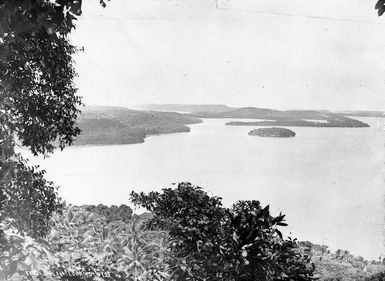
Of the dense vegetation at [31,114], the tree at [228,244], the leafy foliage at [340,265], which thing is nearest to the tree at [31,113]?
the dense vegetation at [31,114]

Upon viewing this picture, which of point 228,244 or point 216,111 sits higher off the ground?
point 216,111

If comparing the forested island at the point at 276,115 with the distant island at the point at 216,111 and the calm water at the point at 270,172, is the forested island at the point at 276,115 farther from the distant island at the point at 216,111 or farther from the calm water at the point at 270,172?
the calm water at the point at 270,172

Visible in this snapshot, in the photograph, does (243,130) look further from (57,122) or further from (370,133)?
(57,122)

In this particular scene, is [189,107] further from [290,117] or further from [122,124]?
[290,117]

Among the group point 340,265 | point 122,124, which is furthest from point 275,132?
point 122,124

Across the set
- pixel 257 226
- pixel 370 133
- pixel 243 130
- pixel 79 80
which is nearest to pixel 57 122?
pixel 257 226

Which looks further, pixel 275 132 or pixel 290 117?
pixel 275 132

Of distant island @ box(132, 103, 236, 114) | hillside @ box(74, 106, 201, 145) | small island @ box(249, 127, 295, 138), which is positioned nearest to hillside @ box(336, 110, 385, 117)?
small island @ box(249, 127, 295, 138)
